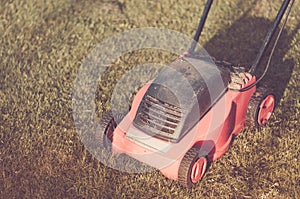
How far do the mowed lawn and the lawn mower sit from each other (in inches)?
7.8

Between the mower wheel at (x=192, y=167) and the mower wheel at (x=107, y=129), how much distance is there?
Answer: 501 mm

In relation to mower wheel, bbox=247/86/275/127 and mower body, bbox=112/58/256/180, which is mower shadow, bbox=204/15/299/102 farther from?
mower body, bbox=112/58/256/180

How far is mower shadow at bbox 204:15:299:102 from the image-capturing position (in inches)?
160

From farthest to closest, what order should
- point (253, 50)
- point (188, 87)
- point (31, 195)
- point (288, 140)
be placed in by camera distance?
point (253, 50), point (288, 140), point (31, 195), point (188, 87)

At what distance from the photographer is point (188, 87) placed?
3.09 metres

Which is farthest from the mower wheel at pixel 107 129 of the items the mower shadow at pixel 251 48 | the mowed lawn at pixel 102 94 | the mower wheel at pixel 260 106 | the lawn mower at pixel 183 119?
the mower shadow at pixel 251 48

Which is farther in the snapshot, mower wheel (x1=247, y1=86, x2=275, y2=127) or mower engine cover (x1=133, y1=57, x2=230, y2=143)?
mower wheel (x1=247, y1=86, x2=275, y2=127)

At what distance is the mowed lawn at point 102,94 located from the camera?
335 cm

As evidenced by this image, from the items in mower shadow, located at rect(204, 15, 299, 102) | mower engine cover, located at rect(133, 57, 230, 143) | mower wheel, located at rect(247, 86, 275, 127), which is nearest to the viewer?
mower engine cover, located at rect(133, 57, 230, 143)

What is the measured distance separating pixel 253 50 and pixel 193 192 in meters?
1.46

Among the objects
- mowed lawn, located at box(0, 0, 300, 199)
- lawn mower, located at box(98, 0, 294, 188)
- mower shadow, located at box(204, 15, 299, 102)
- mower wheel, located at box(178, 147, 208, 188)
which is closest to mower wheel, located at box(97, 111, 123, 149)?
lawn mower, located at box(98, 0, 294, 188)

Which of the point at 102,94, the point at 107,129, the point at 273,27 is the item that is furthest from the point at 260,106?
the point at 102,94

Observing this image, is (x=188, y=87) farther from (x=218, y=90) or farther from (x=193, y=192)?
(x=193, y=192)

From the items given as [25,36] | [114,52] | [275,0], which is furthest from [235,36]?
[25,36]
